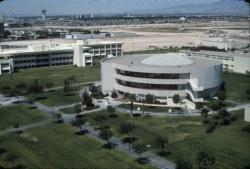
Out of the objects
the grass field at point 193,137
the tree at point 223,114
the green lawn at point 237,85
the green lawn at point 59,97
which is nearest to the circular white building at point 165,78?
the green lawn at point 237,85

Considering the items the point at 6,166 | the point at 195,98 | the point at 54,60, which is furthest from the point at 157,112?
the point at 54,60

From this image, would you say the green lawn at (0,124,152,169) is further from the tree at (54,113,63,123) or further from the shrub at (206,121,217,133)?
the shrub at (206,121,217,133)

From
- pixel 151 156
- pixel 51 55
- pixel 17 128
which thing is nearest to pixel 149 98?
pixel 17 128

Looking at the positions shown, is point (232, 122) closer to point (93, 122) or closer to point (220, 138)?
point (220, 138)

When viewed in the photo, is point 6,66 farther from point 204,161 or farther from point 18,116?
point 204,161

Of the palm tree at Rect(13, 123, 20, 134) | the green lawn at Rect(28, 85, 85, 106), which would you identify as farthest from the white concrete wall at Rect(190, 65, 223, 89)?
the palm tree at Rect(13, 123, 20, 134)

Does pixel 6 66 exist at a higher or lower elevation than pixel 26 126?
higher

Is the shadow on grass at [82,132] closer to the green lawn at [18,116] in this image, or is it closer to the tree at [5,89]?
the green lawn at [18,116]
